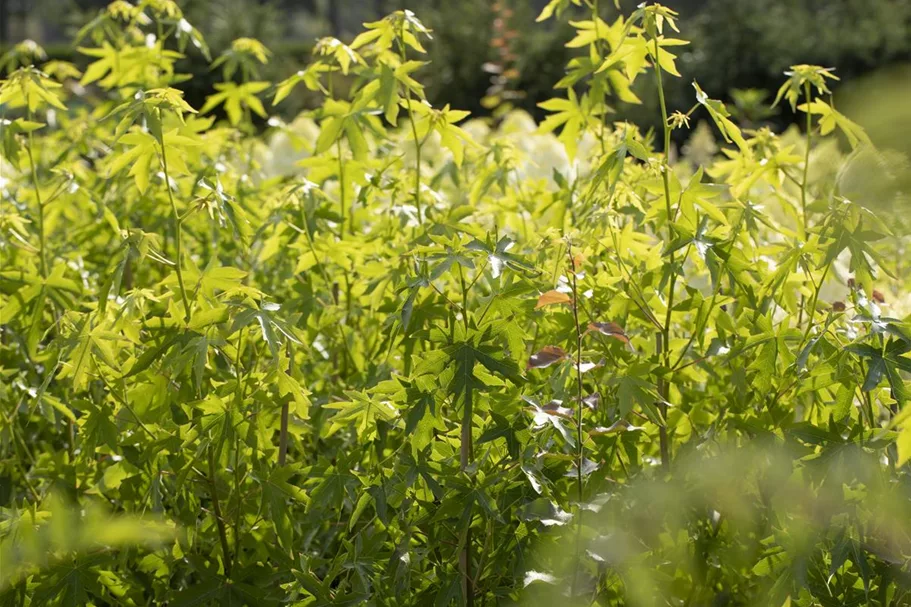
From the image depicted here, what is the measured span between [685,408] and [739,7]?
37.3 feet

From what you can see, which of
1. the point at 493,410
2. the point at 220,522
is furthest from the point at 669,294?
the point at 220,522

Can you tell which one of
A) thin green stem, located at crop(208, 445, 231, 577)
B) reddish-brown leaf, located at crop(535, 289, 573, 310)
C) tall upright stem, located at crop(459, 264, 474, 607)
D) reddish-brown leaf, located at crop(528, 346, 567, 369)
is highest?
reddish-brown leaf, located at crop(535, 289, 573, 310)

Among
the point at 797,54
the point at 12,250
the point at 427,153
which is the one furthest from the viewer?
the point at 797,54

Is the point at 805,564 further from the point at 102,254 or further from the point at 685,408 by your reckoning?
the point at 102,254

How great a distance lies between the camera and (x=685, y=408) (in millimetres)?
1722

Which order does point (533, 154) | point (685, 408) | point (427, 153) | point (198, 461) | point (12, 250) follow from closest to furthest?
point (198, 461)
point (685, 408)
point (12, 250)
point (533, 154)
point (427, 153)

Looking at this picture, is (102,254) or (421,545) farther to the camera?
(102,254)

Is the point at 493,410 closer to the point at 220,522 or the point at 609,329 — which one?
the point at 609,329

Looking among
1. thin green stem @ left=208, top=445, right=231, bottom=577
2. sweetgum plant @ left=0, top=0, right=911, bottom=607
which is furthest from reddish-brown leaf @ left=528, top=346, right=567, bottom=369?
thin green stem @ left=208, top=445, right=231, bottom=577

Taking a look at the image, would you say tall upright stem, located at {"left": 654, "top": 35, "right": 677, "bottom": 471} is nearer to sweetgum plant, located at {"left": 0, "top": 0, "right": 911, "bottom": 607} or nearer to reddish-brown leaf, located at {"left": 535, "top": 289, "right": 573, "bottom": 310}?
sweetgum plant, located at {"left": 0, "top": 0, "right": 911, "bottom": 607}

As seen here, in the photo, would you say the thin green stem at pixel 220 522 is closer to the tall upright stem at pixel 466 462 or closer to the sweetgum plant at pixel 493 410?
the sweetgum plant at pixel 493 410

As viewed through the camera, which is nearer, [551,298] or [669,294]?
[551,298]

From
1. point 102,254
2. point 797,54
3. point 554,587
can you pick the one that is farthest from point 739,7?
point 554,587

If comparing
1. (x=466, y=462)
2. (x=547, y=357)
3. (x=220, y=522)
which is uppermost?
(x=547, y=357)
